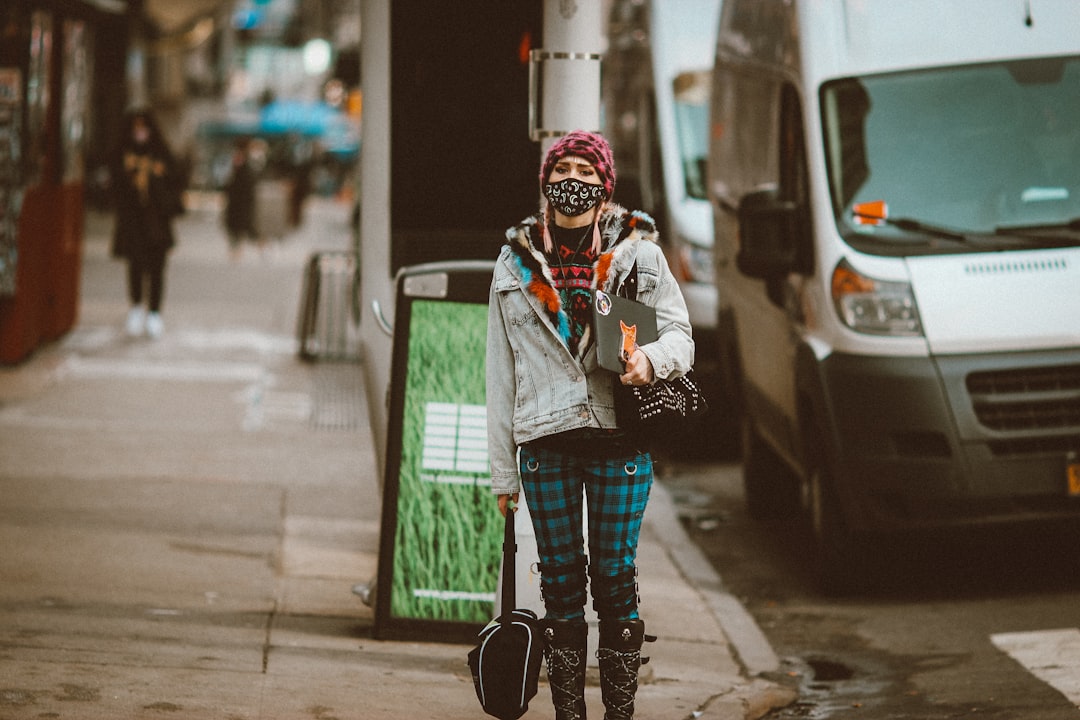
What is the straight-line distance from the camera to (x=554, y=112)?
6.67 meters

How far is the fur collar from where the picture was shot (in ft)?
16.0

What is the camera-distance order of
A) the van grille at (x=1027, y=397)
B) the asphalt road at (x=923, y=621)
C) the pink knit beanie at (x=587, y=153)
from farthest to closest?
the van grille at (x=1027, y=397), the asphalt road at (x=923, y=621), the pink knit beanie at (x=587, y=153)

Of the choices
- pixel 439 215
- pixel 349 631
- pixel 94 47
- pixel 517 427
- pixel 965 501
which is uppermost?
pixel 94 47

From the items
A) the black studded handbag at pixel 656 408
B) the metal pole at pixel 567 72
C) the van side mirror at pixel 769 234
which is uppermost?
the metal pole at pixel 567 72

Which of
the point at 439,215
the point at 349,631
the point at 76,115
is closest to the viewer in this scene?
the point at 349,631

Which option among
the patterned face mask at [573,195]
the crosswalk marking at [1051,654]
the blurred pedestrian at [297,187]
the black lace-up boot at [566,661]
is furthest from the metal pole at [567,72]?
Answer: the blurred pedestrian at [297,187]

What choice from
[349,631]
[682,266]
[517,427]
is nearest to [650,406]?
[517,427]

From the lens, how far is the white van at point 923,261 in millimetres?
7477

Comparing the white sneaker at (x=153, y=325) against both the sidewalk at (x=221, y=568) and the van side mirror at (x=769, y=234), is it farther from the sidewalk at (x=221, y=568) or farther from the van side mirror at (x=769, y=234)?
the van side mirror at (x=769, y=234)

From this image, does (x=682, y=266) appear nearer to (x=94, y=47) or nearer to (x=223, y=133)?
(x=94, y=47)

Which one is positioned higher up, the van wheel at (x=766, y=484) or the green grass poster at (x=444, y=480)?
the green grass poster at (x=444, y=480)

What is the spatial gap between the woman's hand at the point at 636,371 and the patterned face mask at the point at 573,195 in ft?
1.48

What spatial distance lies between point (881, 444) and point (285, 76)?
74.0 metres

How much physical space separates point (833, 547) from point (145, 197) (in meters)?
9.20
